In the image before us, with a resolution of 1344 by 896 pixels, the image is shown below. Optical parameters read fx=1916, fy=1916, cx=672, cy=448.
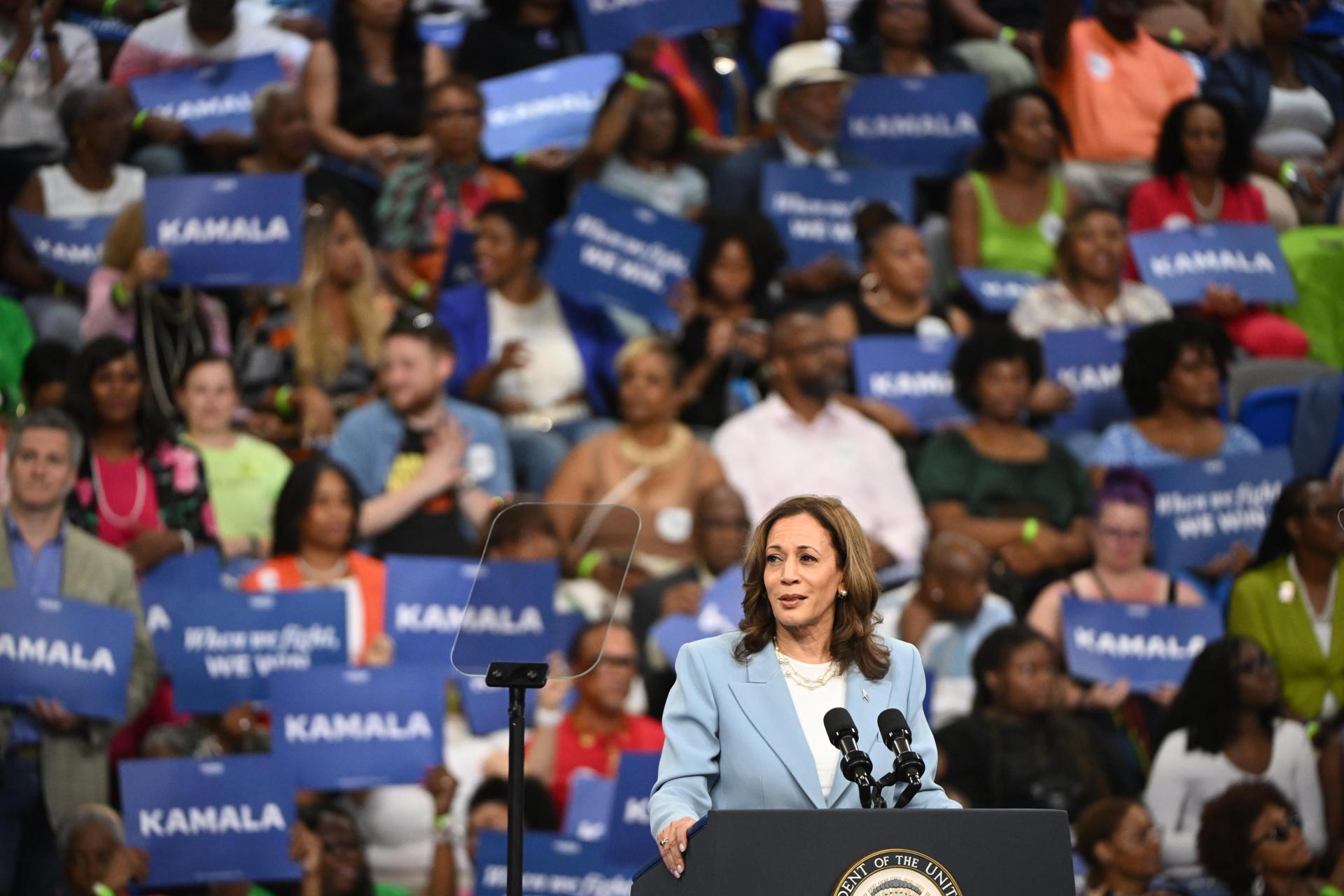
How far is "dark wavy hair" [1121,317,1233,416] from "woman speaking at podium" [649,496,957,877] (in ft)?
13.8

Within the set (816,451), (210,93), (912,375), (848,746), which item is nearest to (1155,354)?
(912,375)

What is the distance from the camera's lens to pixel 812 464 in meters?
6.71

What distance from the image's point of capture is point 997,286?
297 inches

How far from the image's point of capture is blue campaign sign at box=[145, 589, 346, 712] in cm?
585

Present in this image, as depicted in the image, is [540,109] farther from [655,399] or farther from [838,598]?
[838,598]

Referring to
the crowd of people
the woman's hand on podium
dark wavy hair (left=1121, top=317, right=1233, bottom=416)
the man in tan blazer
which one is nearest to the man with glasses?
the crowd of people

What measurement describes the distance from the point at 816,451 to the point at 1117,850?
1.74m

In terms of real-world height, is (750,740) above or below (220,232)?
above

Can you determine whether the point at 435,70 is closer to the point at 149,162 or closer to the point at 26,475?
the point at 149,162

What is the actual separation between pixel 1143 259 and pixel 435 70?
2.93m

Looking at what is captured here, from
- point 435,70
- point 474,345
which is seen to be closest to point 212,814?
point 474,345

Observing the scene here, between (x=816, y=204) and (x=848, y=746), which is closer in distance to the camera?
(x=848, y=746)

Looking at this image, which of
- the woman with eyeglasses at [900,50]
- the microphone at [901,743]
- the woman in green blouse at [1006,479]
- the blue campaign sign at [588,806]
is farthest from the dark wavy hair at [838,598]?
the woman with eyeglasses at [900,50]

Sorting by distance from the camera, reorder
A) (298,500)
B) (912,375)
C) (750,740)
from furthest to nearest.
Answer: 1. (912,375)
2. (298,500)
3. (750,740)
